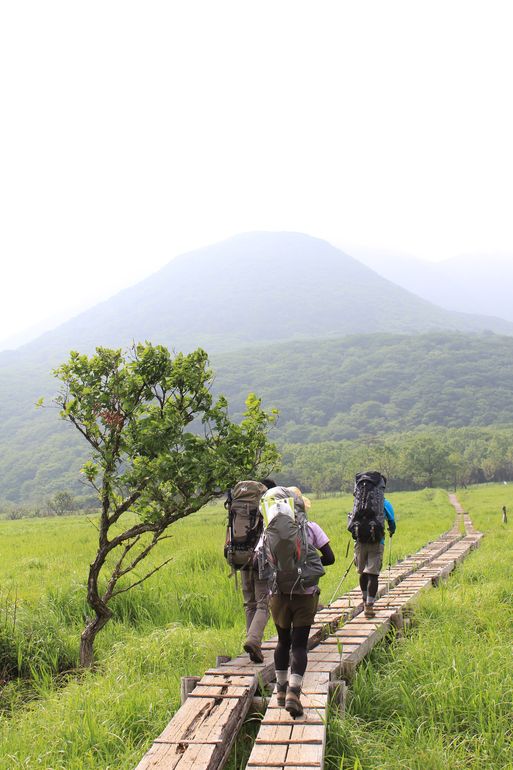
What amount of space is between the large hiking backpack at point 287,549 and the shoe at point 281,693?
3.11 ft

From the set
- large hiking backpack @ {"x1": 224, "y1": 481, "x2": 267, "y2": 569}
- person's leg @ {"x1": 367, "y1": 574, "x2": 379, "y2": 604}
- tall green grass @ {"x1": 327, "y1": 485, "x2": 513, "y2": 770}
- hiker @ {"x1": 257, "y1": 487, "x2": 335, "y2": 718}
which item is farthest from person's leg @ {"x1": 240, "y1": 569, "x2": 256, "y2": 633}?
person's leg @ {"x1": 367, "y1": 574, "x2": 379, "y2": 604}

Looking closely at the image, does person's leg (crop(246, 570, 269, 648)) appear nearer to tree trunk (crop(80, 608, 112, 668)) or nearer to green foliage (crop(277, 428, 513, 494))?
tree trunk (crop(80, 608, 112, 668))

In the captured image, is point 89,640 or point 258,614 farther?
point 89,640

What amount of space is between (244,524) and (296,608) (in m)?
1.83

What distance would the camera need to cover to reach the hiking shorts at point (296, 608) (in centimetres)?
660

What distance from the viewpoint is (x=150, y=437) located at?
9.41m

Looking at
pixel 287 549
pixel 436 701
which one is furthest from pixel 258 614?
pixel 436 701

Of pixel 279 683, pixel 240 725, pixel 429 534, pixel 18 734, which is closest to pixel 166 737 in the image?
pixel 240 725

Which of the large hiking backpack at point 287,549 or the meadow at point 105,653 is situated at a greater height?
the large hiking backpack at point 287,549

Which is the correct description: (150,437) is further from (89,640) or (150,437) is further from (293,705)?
(293,705)

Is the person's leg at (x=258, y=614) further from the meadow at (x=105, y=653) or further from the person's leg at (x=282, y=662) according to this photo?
the meadow at (x=105, y=653)

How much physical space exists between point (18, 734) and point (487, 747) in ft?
15.9

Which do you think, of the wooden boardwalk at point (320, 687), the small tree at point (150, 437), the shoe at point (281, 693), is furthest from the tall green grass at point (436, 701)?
the small tree at point (150, 437)

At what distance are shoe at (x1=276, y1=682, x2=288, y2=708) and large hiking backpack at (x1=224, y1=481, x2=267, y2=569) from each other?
1.87 meters
